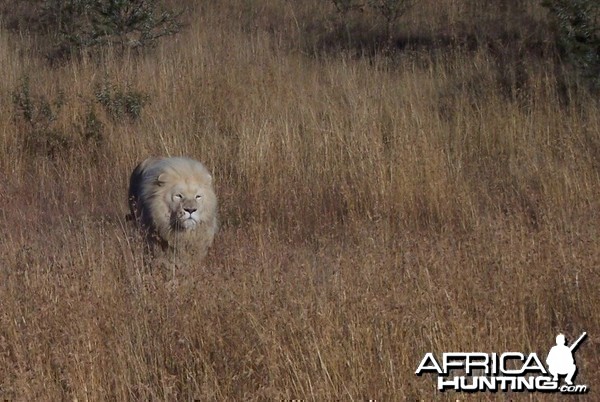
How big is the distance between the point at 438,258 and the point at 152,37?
8.54 m

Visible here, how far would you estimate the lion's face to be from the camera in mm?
5410

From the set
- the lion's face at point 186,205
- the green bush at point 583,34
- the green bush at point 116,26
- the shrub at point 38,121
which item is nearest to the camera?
the lion's face at point 186,205

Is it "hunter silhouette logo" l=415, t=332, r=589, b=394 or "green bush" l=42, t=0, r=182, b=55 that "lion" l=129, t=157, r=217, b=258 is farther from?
"green bush" l=42, t=0, r=182, b=55

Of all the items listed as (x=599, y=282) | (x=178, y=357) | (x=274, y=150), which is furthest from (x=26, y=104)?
(x=599, y=282)

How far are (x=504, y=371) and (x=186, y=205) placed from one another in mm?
2467

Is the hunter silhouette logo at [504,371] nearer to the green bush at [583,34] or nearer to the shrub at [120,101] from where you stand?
the green bush at [583,34]

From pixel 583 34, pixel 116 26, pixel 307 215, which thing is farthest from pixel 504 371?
pixel 116 26

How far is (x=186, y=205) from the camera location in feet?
17.7

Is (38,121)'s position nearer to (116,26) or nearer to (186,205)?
(116,26)

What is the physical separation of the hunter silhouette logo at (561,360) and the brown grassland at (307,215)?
9 cm

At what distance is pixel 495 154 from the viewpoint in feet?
26.3


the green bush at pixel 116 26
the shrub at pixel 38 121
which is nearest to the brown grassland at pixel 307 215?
the shrub at pixel 38 121

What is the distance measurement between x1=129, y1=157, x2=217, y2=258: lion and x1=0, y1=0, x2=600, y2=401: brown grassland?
23 cm

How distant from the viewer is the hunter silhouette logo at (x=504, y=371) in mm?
3486
